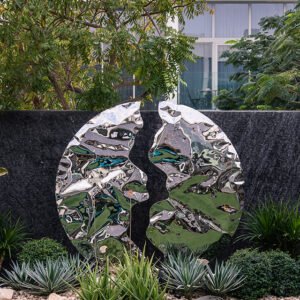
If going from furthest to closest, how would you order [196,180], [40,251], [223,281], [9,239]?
[9,239] → [196,180] → [40,251] → [223,281]

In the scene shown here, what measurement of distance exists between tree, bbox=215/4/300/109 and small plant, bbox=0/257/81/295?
499 centimetres

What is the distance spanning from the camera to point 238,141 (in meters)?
9.36

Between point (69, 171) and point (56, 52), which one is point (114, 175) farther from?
point (56, 52)

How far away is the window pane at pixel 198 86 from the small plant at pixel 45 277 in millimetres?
10441

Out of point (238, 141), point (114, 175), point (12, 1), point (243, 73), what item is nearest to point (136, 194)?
point (114, 175)

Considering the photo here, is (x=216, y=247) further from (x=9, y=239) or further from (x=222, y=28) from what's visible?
(x=222, y=28)

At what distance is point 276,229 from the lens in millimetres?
8352

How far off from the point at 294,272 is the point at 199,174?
157 centimetres

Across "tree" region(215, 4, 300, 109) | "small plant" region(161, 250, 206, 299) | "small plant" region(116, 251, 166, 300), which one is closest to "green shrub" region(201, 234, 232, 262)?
"small plant" region(161, 250, 206, 299)

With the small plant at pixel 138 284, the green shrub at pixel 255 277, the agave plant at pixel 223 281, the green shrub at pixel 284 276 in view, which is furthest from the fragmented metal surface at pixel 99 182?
the small plant at pixel 138 284

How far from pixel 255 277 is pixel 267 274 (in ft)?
0.53

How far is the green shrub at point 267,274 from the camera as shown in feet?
24.8

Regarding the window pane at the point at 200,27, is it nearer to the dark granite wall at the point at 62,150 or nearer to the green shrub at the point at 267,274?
the dark granite wall at the point at 62,150

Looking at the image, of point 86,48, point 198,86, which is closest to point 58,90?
point 86,48
